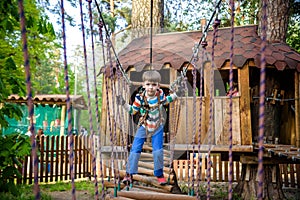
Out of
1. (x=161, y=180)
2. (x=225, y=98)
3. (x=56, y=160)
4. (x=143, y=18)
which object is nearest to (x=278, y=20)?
(x=225, y=98)

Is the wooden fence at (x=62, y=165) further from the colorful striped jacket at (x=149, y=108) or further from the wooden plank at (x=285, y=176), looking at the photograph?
the colorful striped jacket at (x=149, y=108)

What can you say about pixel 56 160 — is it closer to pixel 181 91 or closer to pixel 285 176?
pixel 181 91

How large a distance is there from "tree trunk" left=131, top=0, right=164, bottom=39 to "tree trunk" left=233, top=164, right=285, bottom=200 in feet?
10.8

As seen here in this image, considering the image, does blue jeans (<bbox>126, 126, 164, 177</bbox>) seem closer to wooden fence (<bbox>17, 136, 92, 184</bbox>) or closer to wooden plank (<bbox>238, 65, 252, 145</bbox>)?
wooden plank (<bbox>238, 65, 252, 145</bbox>)

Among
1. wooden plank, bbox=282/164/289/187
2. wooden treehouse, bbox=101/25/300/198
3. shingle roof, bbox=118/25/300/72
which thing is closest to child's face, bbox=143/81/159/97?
wooden treehouse, bbox=101/25/300/198

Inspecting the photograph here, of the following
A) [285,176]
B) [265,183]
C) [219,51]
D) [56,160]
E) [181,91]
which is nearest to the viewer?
[181,91]

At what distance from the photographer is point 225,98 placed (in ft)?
15.4

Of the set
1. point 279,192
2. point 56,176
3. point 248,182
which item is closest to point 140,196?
point 248,182

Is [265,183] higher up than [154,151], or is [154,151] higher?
[154,151]

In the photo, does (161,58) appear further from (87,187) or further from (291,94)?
(87,187)

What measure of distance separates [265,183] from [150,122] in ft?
11.0

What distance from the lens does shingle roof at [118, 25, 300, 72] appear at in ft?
15.6

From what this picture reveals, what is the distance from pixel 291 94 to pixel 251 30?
130cm

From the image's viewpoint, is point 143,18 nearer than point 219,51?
No
